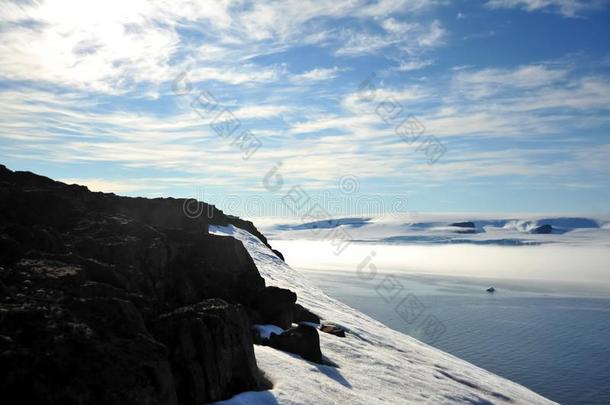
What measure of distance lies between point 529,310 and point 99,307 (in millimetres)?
71253

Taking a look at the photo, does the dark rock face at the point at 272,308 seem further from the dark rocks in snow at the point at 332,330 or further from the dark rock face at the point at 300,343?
the dark rocks in snow at the point at 332,330

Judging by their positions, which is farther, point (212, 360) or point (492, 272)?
point (492, 272)

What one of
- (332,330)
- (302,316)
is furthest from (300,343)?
(302,316)

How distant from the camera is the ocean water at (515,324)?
40.4 meters

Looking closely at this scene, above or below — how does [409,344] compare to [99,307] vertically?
below

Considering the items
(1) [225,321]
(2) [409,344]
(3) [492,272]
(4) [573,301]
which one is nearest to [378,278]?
(3) [492,272]

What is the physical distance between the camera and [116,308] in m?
14.5

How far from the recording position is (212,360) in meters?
15.9

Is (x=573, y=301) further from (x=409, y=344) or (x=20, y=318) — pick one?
(x=20, y=318)

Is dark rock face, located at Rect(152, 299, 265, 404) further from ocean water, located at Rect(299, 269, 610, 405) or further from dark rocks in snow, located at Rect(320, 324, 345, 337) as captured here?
ocean water, located at Rect(299, 269, 610, 405)

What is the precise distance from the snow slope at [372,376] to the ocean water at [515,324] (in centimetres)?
839

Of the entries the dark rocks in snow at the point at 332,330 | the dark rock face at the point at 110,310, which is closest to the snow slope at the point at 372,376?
the dark rocks in snow at the point at 332,330

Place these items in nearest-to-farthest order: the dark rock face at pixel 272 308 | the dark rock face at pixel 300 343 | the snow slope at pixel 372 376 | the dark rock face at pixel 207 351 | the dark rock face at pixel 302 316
Result: the dark rock face at pixel 207 351 → the snow slope at pixel 372 376 → the dark rock face at pixel 300 343 → the dark rock face at pixel 272 308 → the dark rock face at pixel 302 316

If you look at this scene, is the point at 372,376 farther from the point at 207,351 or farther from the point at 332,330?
the point at 207,351
